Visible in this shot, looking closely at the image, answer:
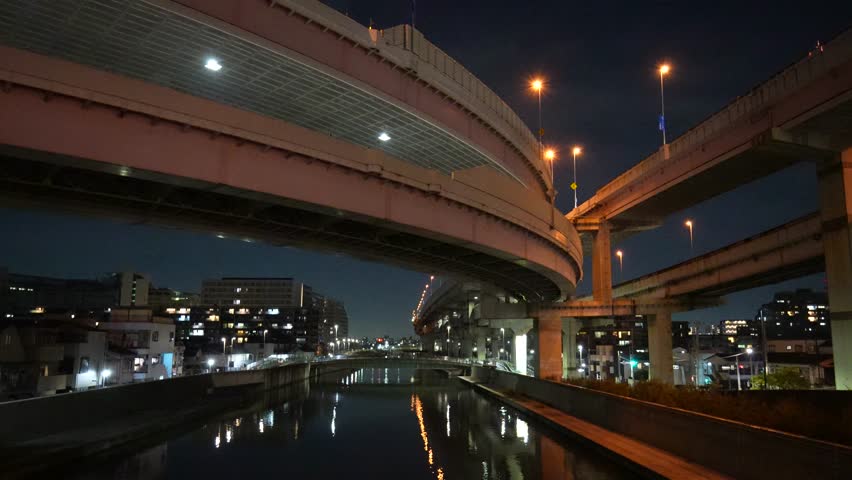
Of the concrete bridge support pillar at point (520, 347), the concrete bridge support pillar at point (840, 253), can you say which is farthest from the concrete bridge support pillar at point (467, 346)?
the concrete bridge support pillar at point (840, 253)

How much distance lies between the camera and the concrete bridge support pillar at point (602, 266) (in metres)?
53.9

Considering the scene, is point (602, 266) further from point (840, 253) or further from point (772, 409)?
point (772, 409)

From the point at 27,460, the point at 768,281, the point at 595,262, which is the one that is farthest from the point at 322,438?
the point at 768,281

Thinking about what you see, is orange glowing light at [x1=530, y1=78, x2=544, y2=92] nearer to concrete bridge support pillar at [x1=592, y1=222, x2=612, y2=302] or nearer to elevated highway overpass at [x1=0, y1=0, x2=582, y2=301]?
elevated highway overpass at [x1=0, y1=0, x2=582, y2=301]

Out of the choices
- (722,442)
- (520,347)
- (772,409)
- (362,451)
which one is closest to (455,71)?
(362,451)

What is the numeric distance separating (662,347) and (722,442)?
40122 millimetres

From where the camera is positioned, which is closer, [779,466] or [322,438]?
[779,466]

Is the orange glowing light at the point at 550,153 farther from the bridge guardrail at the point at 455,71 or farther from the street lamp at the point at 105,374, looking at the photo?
the street lamp at the point at 105,374

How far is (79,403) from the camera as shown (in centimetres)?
2545

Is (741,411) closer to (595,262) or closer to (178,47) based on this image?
(178,47)

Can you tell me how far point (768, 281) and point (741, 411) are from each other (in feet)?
122

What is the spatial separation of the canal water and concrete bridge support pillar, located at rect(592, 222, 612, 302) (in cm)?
1610

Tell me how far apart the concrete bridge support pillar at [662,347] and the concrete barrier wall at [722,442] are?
27464 millimetres

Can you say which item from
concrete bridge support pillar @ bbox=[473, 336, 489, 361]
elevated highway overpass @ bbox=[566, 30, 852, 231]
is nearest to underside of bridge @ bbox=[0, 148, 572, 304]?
elevated highway overpass @ bbox=[566, 30, 852, 231]
